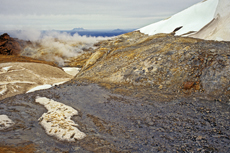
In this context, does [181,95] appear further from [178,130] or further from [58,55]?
[58,55]

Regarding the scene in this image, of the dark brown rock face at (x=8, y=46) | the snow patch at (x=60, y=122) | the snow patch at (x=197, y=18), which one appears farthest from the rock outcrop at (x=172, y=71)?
the dark brown rock face at (x=8, y=46)

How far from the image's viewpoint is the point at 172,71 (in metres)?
7.80

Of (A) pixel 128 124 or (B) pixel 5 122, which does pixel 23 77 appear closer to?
(B) pixel 5 122

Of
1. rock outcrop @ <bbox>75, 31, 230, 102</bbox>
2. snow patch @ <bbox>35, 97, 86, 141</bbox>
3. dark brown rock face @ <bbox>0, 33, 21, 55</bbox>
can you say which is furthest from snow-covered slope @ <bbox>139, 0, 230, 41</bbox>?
dark brown rock face @ <bbox>0, 33, 21, 55</bbox>

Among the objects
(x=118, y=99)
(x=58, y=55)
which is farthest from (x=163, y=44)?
(x=58, y=55)

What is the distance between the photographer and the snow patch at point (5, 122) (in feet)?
14.8

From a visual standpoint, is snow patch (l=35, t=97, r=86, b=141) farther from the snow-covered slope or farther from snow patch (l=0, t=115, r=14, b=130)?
the snow-covered slope

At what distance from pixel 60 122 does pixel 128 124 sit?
6.89 feet

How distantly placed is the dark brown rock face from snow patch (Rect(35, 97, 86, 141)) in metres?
31.2

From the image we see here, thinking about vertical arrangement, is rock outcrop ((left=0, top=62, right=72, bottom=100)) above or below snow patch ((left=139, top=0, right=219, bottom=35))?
below

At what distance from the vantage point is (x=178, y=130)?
4.54 meters

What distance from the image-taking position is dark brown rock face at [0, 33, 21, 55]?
1195 inches

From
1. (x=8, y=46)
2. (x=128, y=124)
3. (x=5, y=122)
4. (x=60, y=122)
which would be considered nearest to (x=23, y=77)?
(x=5, y=122)

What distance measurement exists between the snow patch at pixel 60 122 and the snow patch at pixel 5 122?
0.85 meters
